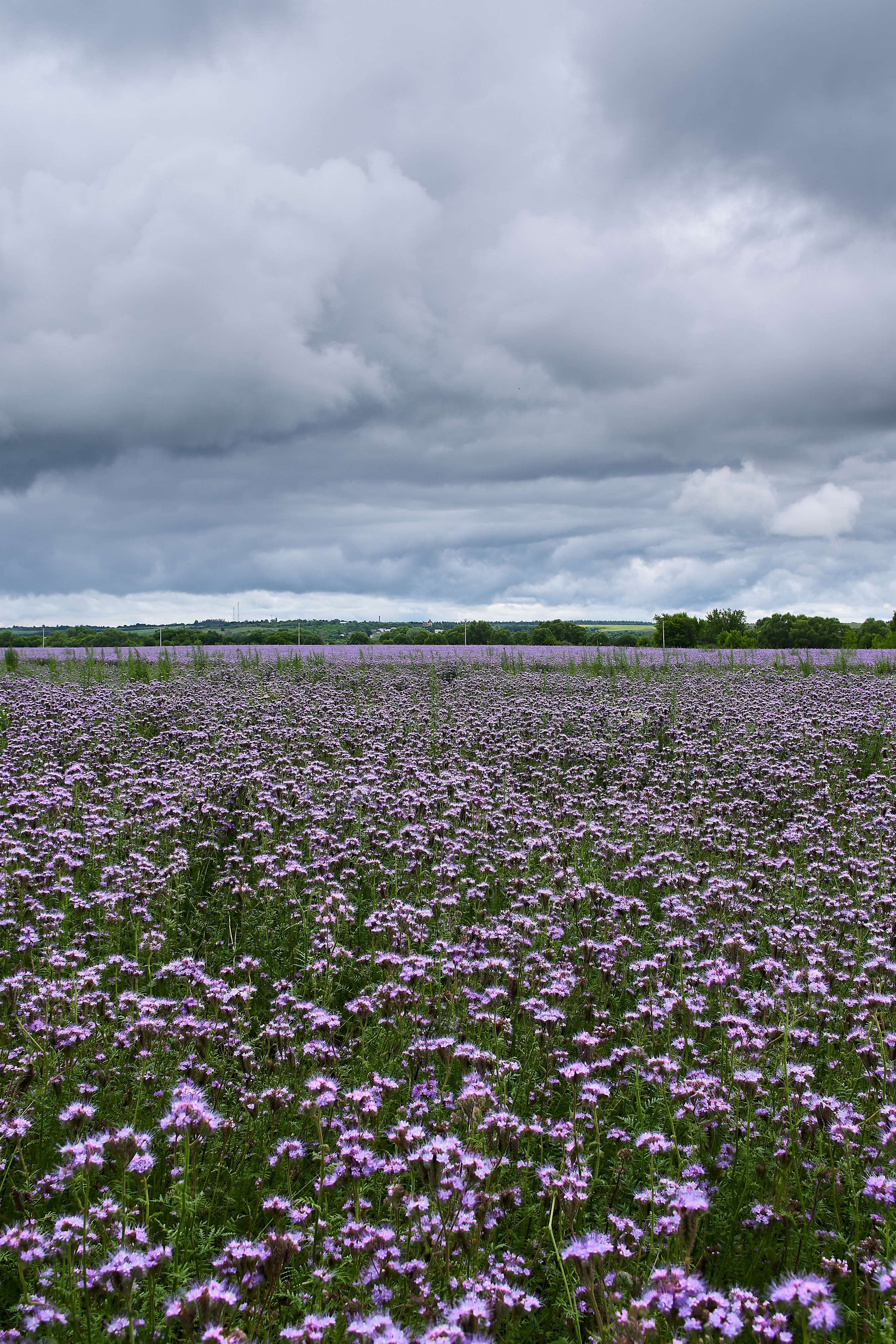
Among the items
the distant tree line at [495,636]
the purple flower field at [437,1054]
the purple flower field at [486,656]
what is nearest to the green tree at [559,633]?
the distant tree line at [495,636]

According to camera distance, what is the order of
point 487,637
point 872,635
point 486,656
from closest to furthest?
point 486,656 → point 487,637 → point 872,635

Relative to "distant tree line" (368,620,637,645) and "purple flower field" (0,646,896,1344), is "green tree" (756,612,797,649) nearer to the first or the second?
"distant tree line" (368,620,637,645)

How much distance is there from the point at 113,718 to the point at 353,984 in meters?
8.27

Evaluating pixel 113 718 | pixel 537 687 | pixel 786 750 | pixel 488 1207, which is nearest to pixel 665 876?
pixel 488 1207

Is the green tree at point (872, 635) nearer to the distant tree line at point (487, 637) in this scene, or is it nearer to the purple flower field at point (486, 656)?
the distant tree line at point (487, 637)

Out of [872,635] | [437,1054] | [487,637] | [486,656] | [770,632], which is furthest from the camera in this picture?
[770,632]

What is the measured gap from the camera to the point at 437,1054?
3.70 m

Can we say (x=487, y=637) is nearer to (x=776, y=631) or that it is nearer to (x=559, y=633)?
(x=559, y=633)

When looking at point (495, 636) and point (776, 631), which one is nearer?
point (495, 636)

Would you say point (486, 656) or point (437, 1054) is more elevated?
point (486, 656)

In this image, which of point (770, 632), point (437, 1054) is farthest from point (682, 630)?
point (437, 1054)

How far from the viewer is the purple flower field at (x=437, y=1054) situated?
244cm

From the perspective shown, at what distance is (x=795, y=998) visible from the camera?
4.63 meters

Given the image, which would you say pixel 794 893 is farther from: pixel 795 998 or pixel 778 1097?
pixel 778 1097
